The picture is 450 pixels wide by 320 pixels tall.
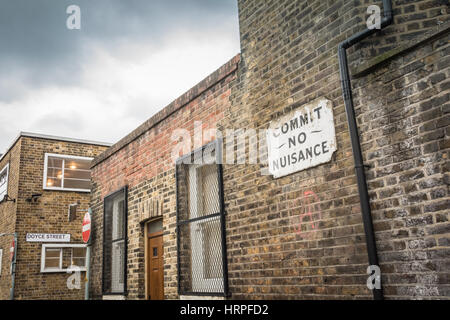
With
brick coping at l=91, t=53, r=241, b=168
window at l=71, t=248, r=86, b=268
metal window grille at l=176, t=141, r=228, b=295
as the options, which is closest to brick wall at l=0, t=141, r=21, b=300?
window at l=71, t=248, r=86, b=268

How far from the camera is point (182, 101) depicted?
24.9 feet

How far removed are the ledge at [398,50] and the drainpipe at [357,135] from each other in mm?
155

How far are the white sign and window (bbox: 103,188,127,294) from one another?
22.5ft

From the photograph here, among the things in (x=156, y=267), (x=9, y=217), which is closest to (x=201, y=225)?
(x=156, y=267)

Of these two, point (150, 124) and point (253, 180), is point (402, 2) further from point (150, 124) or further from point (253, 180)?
point (150, 124)

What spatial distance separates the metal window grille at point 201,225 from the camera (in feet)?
20.8

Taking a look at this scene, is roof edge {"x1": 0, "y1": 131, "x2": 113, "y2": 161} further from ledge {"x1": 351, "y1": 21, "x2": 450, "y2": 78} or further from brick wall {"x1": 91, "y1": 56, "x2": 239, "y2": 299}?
ledge {"x1": 351, "y1": 21, "x2": 450, "y2": 78}

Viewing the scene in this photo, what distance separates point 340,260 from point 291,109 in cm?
188

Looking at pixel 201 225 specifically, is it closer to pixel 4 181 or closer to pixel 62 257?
pixel 62 257

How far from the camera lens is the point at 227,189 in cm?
612

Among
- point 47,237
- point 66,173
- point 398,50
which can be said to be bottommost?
point 47,237

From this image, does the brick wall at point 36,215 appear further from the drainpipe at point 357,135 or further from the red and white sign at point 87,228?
the drainpipe at point 357,135

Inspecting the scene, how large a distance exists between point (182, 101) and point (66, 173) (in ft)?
36.9
